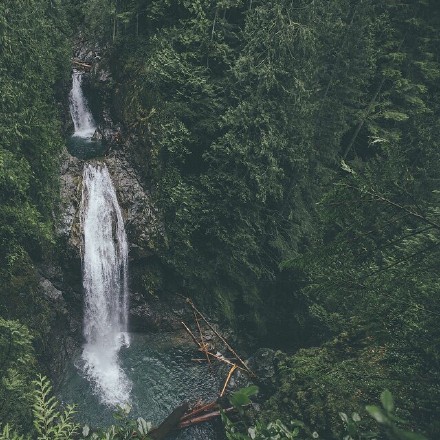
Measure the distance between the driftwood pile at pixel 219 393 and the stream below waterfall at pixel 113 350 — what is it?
13.8 inches

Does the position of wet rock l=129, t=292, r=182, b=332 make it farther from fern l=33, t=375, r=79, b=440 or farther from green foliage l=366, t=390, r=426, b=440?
green foliage l=366, t=390, r=426, b=440

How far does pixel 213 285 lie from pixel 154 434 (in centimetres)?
718

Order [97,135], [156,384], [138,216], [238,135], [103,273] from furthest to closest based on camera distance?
1. [97,135]
2. [138,216]
3. [103,273]
4. [238,135]
5. [156,384]

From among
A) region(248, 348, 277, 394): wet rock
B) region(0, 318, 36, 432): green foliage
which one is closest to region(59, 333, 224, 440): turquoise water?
region(248, 348, 277, 394): wet rock

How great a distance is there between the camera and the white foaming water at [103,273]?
15.3 m

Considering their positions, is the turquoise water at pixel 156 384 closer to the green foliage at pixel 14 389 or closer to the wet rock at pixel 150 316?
the wet rock at pixel 150 316

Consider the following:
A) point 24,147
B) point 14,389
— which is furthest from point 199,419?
point 24,147

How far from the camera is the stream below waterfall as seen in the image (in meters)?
13.7

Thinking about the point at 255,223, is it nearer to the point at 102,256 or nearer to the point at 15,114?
the point at 102,256

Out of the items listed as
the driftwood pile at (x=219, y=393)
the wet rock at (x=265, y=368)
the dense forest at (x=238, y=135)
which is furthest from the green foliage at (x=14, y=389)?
the wet rock at (x=265, y=368)

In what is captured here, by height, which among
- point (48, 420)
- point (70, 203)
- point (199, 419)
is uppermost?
point (48, 420)

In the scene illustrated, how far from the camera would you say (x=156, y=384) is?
14.6 metres

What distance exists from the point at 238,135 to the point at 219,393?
10.2 m

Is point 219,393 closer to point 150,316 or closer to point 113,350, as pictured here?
point 150,316
